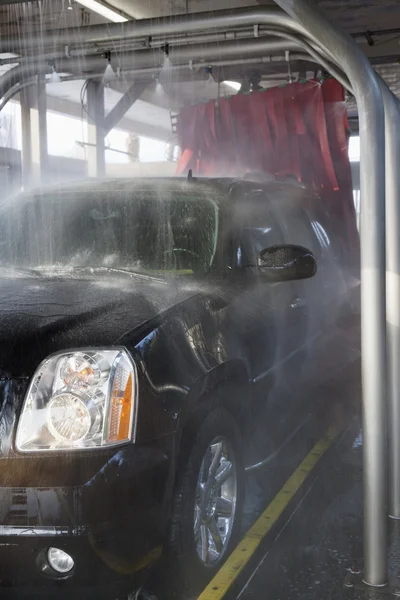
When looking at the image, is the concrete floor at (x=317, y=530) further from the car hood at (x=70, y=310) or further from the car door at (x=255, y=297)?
the car hood at (x=70, y=310)

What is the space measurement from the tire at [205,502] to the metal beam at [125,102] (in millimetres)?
6949

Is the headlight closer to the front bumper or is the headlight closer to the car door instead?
the front bumper

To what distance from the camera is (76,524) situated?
2297 millimetres

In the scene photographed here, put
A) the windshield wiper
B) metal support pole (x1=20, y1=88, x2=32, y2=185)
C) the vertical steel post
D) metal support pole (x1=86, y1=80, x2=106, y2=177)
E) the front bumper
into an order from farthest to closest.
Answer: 1. metal support pole (x1=20, y1=88, x2=32, y2=185)
2. metal support pole (x1=86, y1=80, x2=106, y2=177)
3. the windshield wiper
4. the vertical steel post
5. the front bumper

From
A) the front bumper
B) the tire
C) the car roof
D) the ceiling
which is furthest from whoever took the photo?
the ceiling

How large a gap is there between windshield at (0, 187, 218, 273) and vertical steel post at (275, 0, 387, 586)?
0.96 metres

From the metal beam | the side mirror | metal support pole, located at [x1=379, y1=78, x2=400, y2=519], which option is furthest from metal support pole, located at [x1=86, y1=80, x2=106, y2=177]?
metal support pole, located at [x1=379, y1=78, x2=400, y2=519]

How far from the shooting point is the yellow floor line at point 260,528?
9.81 ft

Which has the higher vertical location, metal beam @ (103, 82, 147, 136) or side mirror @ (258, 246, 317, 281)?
metal beam @ (103, 82, 147, 136)

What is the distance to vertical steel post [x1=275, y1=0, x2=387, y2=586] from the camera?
292cm

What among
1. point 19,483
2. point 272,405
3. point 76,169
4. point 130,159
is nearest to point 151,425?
point 19,483

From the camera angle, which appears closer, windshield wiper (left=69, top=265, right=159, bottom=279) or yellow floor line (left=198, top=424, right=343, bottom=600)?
yellow floor line (left=198, top=424, right=343, bottom=600)

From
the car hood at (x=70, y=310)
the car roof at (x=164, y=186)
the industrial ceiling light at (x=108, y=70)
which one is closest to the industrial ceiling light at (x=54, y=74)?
the industrial ceiling light at (x=108, y=70)

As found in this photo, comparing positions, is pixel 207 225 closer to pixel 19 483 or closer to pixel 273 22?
pixel 273 22
